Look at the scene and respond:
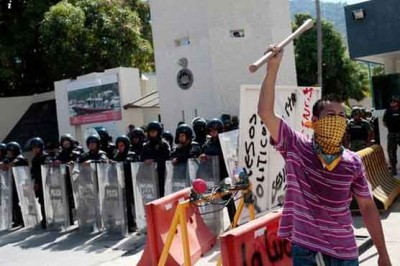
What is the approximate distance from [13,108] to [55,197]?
16660 millimetres

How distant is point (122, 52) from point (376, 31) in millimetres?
13409

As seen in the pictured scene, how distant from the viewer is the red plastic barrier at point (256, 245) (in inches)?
158

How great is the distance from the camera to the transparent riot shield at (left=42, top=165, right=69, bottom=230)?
9.85m

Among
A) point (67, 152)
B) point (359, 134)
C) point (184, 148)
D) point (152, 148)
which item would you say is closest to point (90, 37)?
point (67, 152)

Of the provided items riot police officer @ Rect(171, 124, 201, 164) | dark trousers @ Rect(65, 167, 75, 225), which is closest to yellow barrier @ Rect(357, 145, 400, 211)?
riot police officer @ Rect(171, 124, 201, 164)

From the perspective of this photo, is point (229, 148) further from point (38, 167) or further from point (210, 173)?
point (38, 167)

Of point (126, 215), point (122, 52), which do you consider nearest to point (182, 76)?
point (122, 52)

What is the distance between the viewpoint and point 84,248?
842 cm

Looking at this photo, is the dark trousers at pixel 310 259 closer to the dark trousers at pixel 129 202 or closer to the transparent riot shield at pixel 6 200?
the dark trousers at pixel 129 202

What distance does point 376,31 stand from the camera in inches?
524

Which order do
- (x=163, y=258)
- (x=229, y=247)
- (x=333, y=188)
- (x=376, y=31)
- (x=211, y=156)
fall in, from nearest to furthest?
1. (x=333, y=188)
2. (x=229, y=247)
3. (x=163, y=258)
4. (x=211, y=156)
5. (x=376, y=31)

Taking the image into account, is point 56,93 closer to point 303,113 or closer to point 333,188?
point 303,113

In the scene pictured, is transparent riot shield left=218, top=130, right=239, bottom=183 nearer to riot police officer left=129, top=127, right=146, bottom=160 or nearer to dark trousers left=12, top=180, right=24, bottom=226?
riot police officer left=129, top=127, right=146, bottom=160

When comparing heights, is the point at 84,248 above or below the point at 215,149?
below
